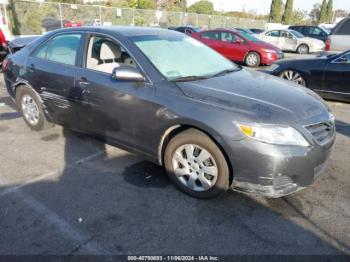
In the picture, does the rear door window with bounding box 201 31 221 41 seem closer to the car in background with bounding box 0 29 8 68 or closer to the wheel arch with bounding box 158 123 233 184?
the car in background with bounding box 0 29 8 68

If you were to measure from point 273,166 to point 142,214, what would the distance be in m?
1.24

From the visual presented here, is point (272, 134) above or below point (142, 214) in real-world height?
above

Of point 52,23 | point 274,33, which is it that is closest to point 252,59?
point 274,33

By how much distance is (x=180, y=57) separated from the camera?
377cm

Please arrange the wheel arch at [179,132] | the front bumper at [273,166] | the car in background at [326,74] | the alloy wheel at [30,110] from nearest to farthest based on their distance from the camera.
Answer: the front bumper at [273,166] < the wheel arch at [179,132] < the alloy wheel at [30,110] < the car in background at [326,74]

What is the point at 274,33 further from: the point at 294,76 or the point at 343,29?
the point at 294,76

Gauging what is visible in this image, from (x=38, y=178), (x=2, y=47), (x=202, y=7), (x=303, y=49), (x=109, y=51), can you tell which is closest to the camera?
(x=38, y=178)

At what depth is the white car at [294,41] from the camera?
1884 centimetres

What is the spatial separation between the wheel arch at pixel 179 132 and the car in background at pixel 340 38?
838 centimetres

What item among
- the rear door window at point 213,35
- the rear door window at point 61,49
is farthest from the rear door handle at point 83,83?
the rear door window at point 213,35

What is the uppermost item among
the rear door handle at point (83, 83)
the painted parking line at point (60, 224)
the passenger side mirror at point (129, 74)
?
the passenger side mirror at point (129, 74)

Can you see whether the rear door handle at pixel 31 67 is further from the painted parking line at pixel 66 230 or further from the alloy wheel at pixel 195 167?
the alloy wheel at pixel 195 167

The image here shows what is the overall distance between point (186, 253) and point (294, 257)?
2.69ft

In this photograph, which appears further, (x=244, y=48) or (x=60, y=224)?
(x=244, y=48)
